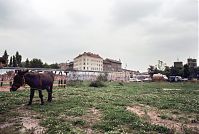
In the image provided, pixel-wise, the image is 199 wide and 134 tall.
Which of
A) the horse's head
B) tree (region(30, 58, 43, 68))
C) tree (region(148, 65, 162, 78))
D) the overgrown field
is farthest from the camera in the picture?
tree (region(148, 65, 162, 78))

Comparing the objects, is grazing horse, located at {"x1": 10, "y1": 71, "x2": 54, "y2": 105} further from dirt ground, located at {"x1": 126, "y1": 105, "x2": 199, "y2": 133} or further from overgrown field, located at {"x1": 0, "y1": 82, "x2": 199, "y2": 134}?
dirt ground, located at {"x1": 126, "y1": 105, "x2": 199, "y2": 133}

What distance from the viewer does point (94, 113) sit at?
16.3 metres

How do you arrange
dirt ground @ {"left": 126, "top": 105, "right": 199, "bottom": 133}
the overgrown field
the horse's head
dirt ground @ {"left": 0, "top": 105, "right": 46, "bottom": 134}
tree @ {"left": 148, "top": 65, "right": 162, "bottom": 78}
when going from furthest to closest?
tree @ {"left": 148, "top": 65, "right": 162, "bottom": 78}, the horse's head, dirt ground @ {"left": 126, "top": 105, "right": 199, "bottom": 133}, the overgrown field, dirt ground @ {"left": 0, "top": 105, "right": 46, "bottom": 134}

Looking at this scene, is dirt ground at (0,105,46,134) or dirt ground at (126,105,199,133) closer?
dirt ground at (0,105,46,134)

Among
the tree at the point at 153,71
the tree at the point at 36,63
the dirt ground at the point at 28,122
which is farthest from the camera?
the tree at the point at 153,71

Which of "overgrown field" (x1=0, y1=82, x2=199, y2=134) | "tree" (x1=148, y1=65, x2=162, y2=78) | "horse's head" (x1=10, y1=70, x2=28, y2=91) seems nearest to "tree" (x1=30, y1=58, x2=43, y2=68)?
"tree" (x1=148, y1=65, x2=162, y2=78)

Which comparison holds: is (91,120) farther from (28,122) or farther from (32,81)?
(32,81)

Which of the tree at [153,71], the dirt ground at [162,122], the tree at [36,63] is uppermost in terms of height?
the tree at [36,63]

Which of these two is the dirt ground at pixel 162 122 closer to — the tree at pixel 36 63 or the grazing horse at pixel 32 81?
the grazing horse at pixel 32 81

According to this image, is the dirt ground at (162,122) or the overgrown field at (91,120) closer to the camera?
the overgrown field at (91,120)

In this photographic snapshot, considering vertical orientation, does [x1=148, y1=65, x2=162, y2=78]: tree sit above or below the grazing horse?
above

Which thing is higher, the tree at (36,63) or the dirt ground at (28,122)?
the tree at (36,63)

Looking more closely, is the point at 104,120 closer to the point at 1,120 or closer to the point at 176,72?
the point at 1,120

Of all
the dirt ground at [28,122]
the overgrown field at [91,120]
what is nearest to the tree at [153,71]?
the overgrown field at [91,120]
